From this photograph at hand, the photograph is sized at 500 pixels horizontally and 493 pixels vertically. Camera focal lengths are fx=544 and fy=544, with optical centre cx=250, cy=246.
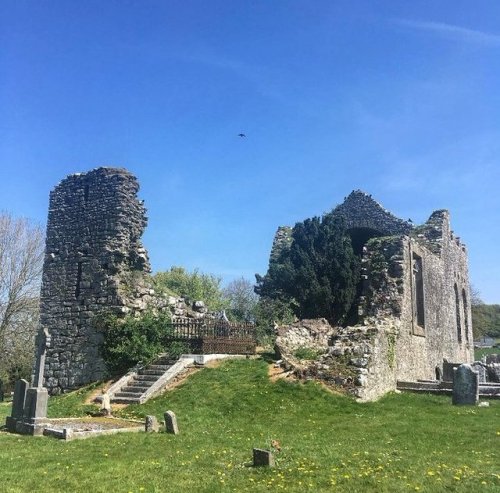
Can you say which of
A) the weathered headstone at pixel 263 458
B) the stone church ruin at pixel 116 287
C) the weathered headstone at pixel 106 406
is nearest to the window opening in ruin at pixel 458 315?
the stone church ruin at pixel 116 287

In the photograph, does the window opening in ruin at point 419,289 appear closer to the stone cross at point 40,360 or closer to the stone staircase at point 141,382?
the stone staircase at point 141,382

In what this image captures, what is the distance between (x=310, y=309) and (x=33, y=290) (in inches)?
632

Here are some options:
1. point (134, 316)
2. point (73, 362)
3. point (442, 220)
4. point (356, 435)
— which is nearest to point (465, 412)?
point (356, 435)

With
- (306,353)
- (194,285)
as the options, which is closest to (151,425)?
(306,353)

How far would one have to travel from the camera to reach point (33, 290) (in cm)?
3100

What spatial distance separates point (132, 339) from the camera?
1864 cm

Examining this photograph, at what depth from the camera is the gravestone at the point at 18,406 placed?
40.2 feet

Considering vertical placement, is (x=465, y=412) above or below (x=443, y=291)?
below

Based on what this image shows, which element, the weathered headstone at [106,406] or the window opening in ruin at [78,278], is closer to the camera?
the weathered headstone at [106,406]

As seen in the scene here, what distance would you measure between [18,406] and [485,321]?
53.9 metres

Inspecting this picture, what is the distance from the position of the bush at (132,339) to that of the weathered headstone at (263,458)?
10621mm

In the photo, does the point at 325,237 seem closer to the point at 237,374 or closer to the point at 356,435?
the point at 237,374

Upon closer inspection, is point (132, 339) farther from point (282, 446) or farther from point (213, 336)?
point (282, 446)

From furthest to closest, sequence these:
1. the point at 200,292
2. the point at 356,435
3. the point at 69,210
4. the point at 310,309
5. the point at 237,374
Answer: the point at 200,292 → the point at 310,309 → the point at 69,210 → the point at 237,374 → the point at 356,435
